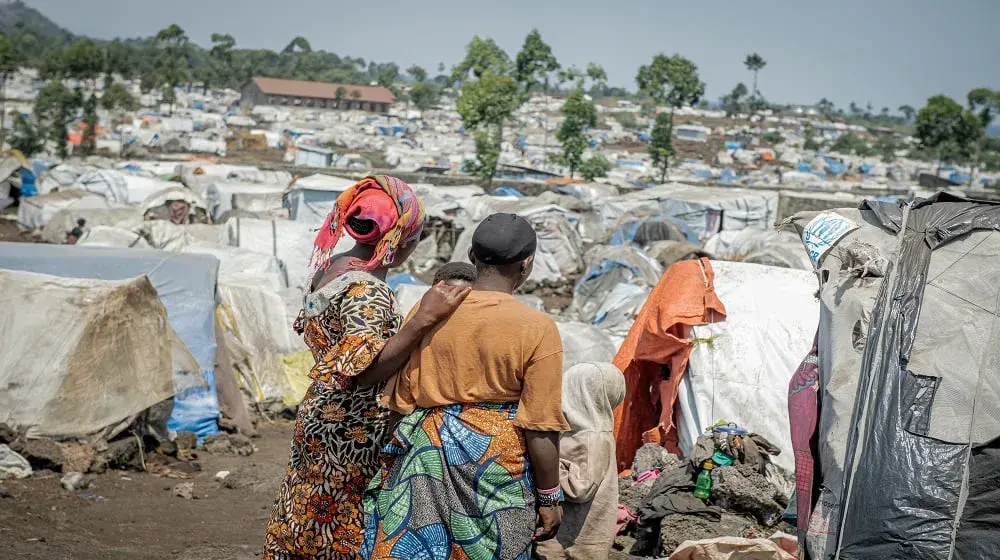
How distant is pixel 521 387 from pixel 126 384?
4733 millimetres

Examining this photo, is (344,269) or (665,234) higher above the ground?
(344,269)

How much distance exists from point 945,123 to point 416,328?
136 feet

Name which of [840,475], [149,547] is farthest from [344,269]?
[149,547]

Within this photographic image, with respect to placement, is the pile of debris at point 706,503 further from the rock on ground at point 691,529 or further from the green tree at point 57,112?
the green tree at point 57,112

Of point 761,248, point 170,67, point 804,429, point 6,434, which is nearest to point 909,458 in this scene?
point 804,429

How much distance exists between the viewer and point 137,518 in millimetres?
5285

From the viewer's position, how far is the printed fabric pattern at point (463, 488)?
221cm

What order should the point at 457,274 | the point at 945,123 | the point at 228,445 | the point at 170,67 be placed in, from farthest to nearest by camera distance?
the point at 170,67
the point at 945,123
the point at 228,445
the point at 457,274

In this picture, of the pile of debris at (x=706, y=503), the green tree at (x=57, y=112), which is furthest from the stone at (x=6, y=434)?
the green tree at (x=57, y=112)

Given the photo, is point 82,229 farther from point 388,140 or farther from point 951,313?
point 388,140

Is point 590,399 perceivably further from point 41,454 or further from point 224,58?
point 224,58

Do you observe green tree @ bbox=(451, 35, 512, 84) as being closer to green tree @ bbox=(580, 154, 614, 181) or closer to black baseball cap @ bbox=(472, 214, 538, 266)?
green tree @ bbox=(580, 154, 614, 181)

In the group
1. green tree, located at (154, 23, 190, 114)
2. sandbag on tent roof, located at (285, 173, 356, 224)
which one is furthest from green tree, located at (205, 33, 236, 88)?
sandbag on tent roof, located at (285, 173, 356, 224)

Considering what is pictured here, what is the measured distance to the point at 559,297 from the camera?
16422 millimetres
